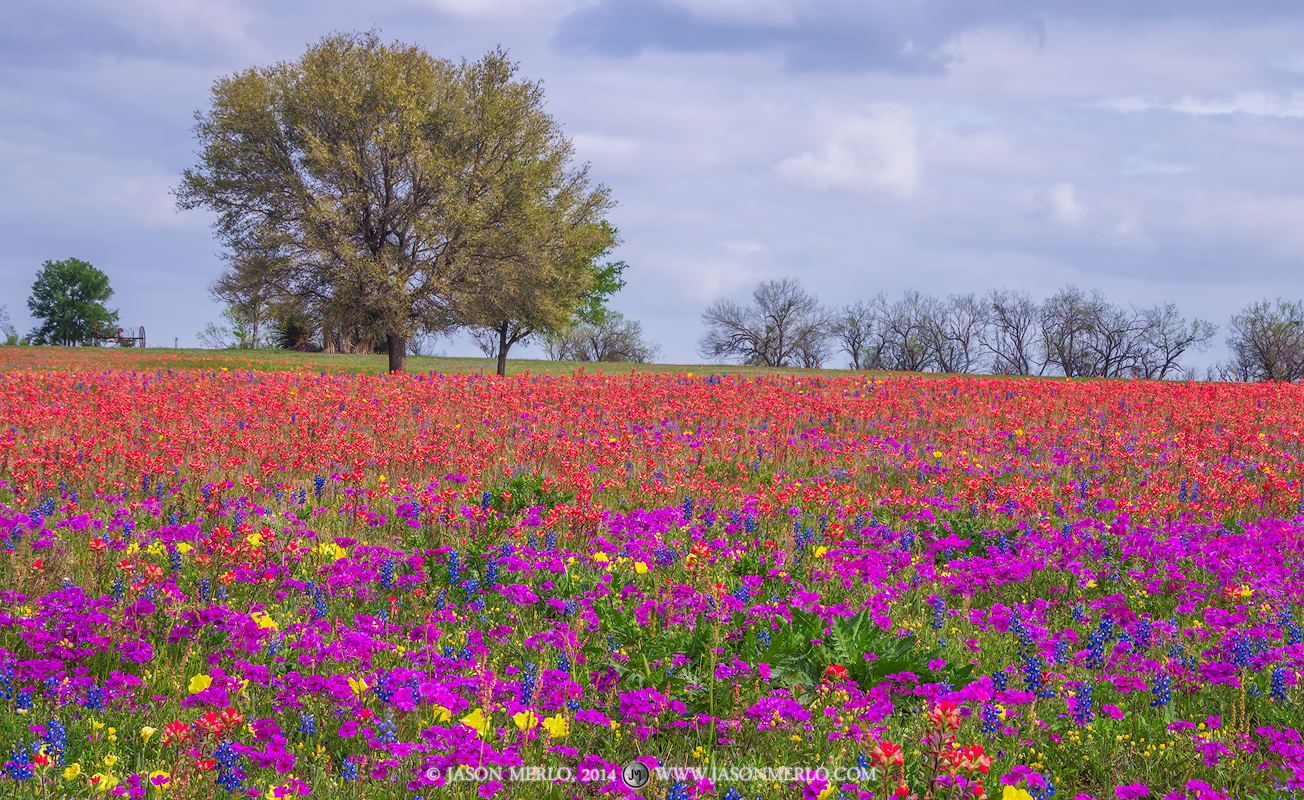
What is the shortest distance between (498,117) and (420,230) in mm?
5953

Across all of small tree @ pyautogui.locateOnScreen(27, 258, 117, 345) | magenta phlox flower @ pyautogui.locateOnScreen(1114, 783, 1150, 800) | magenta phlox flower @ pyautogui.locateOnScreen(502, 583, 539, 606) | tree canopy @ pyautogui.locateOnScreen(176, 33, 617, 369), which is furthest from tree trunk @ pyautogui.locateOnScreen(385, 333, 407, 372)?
small tree @ pyautogui.locateOnScreen(27, 258, 117, 345)

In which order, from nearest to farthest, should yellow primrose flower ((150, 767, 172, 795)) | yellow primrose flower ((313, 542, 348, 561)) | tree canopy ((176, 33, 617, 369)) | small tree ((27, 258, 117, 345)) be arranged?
yellow primrose flower ((150, 767, 172, 795)) → yellow primrose flower ((313, 542, 348, 561)) → tree canopy ((176, 33, 617, 369)) → small tree ((27, 258, 117, 345))

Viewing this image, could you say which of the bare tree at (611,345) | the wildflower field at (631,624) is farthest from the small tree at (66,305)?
the wildflower field at (631,624)

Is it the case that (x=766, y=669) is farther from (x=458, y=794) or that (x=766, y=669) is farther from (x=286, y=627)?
(x=286, y=627)

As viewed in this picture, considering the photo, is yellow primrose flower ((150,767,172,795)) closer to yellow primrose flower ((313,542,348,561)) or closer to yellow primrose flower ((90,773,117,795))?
yellow primrose flower ((90,773,117,795))

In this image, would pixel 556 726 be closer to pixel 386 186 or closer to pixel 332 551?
pixel 332 551

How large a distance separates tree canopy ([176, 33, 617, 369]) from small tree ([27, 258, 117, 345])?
63933mm

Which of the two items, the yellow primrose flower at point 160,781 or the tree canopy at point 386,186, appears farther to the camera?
the tree canopy at point 386,186

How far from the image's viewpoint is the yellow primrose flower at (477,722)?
10.3 ft

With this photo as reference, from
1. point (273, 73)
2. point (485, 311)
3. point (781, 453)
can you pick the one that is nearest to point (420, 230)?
point (485, 311)

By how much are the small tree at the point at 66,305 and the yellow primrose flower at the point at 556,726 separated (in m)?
96.1

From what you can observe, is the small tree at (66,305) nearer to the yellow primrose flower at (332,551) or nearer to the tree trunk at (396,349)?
the tree trunk at (396,349)

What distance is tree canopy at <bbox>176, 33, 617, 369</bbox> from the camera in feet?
98.4

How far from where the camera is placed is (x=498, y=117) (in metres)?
31.9
